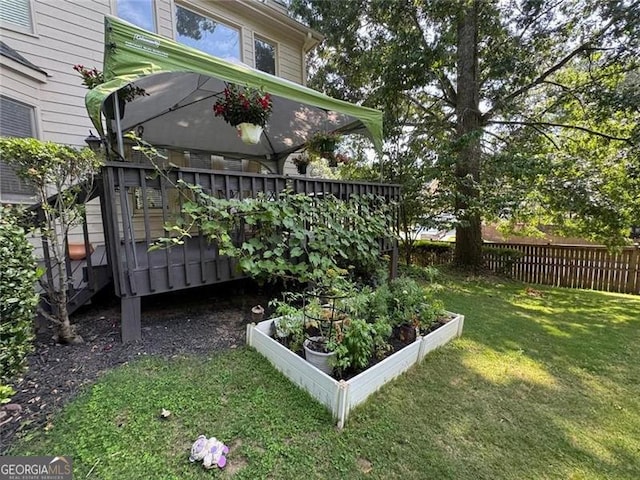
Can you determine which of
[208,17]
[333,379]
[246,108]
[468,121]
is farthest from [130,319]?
[468,121]

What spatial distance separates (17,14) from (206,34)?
9.27 feet

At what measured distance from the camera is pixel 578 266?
6.86 metres

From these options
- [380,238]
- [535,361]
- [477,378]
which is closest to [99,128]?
[380,238]

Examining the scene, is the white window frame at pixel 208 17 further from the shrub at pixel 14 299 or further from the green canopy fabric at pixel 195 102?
the shrub at pixel 14 299

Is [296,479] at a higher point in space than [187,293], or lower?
lower

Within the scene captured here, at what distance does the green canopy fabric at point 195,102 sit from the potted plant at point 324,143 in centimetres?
39

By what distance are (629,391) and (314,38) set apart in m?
8.04

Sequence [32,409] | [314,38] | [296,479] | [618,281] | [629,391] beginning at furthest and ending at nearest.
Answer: [314,38]
[618,281]
[629,391]
[32,409]
[296,479]

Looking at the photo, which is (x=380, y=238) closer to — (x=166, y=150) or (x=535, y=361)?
(x=535, y=361)

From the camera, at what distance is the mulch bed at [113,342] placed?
1.76 m

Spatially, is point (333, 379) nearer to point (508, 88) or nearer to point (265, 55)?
point (265, 55)

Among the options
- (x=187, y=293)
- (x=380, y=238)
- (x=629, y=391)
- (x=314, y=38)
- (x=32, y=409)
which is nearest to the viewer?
(x=32, y=409)

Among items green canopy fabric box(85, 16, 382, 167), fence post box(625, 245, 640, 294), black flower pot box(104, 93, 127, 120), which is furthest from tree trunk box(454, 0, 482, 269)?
black flower pot box(104, 93, 127, 120)

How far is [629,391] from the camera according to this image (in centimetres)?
234
